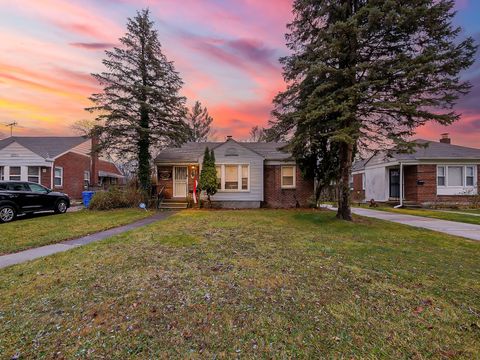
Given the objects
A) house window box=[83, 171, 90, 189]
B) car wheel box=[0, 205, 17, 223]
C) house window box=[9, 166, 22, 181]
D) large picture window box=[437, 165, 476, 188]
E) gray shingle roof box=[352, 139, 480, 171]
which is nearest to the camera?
car wheel box=[0, 205, 17, 223]

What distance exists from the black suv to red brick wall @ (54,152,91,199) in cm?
946

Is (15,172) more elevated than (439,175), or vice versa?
(15,172)

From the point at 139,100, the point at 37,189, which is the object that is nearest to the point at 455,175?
the point at 139,100

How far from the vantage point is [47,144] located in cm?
2222

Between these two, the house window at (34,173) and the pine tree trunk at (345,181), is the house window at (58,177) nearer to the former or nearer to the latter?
the house window at (34,173)

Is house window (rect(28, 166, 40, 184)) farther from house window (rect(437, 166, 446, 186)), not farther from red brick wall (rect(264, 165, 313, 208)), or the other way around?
house window (rect(437, 166, 446, 186))

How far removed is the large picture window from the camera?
1802cm

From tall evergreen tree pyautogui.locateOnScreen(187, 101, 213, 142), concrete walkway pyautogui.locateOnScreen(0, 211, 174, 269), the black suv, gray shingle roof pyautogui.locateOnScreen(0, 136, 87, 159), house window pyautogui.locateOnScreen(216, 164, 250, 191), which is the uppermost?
tall evergreen tree pyautogui.locateOnScreen(187, 101, 213, 142)

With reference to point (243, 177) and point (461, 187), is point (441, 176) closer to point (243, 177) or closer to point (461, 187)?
point (461, 187)

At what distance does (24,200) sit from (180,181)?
837 cm

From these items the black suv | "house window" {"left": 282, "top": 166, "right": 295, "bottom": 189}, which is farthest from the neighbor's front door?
the black suv

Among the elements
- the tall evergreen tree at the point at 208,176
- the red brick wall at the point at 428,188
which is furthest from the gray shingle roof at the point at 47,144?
the red brick wall at the point at 428,188

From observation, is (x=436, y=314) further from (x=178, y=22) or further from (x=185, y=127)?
(x=185, y=127)

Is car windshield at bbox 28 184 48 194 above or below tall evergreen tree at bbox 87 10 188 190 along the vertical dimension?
below
